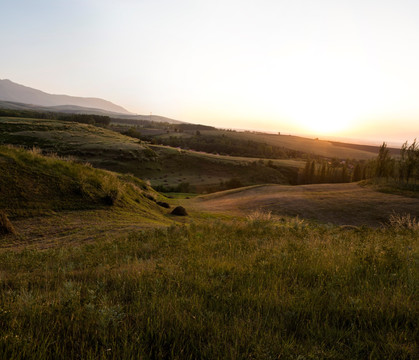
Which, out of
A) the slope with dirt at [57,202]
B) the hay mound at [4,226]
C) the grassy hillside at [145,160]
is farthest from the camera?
the grassy hillside at [145,160]

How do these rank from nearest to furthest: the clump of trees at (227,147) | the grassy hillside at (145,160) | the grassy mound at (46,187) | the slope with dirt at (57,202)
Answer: the slope with dirt at (57,202) < the grassy mound at (46,187) < the grassy hillside at (145,160) < the clump of trees at (227,147)

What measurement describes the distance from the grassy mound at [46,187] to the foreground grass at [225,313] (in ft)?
30.6

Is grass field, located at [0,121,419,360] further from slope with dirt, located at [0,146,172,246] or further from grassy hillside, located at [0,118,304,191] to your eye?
grassy hillside, located at [0,118,304,191]

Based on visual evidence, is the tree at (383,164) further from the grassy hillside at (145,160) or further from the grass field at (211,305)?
the grass field at (211,305)

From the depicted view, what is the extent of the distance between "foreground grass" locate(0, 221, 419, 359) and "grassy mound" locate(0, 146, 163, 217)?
9.33 m

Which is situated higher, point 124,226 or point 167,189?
point 124,226

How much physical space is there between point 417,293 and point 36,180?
16.8m

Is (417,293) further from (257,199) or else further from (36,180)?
(257,199)

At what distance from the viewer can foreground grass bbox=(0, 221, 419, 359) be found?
7.64 ft

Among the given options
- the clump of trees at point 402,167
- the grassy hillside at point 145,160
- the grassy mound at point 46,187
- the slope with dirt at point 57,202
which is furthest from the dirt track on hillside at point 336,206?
Answer: the grassy hillside at point 145,160

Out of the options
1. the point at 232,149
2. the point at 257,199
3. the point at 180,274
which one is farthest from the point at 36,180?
the point at 232,149

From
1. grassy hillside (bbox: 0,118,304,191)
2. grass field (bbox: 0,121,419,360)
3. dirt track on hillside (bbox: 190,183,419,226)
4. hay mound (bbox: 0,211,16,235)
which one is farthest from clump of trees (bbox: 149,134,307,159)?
grass field (bbox: 0,121,419,360)

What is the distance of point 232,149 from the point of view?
142375 millimetres

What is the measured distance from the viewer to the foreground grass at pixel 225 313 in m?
2.33
